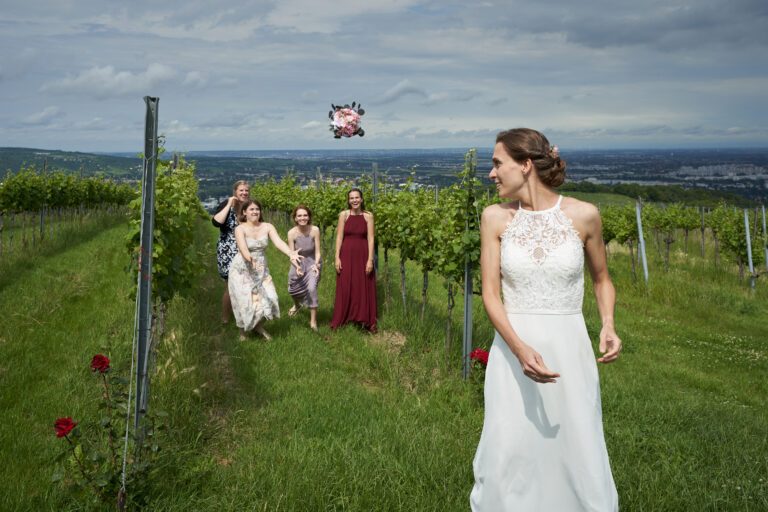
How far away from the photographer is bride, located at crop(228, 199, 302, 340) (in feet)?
19.6

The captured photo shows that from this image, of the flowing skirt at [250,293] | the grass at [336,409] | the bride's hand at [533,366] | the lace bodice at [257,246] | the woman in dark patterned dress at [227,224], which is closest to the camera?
the bride's hand at [533,366]

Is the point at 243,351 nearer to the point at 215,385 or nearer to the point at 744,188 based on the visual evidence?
the point at 215,385

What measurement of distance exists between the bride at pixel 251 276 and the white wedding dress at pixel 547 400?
13.4 ft

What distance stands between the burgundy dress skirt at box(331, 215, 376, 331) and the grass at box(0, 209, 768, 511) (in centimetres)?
21

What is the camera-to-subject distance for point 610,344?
2150mm

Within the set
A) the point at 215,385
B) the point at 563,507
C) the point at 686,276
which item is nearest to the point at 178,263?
the point at 215,385

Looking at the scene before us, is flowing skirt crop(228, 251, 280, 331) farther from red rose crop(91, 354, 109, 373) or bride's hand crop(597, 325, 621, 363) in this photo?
bride's hand crop(597, 325, 621, 363)

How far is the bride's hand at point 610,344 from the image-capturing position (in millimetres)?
2088

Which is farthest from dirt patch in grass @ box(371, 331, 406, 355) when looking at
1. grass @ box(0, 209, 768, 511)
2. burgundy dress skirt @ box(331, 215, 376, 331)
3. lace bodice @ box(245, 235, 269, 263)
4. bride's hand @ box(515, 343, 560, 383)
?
bride's hand @ box(515, 343, 560, 383)

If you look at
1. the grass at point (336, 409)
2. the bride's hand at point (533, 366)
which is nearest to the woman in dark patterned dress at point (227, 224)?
the grass at point (336, 409)

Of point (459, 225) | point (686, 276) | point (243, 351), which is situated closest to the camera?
point (459, 225)

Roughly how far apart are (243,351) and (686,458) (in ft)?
13.3

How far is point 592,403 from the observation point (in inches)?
82.0

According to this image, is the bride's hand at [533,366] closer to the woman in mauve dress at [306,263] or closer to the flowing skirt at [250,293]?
the flowing skirt at [250,293]
